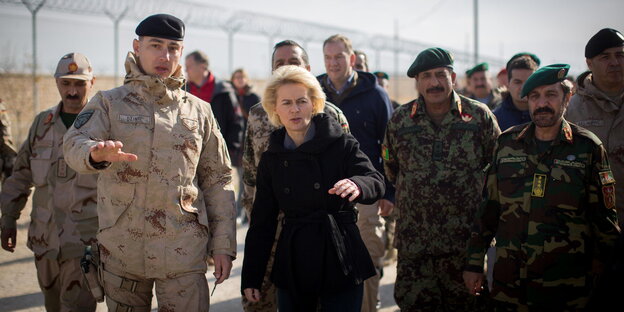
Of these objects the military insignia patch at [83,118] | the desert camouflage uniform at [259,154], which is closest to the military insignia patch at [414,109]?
the desert camouflage uniform at [259,154]

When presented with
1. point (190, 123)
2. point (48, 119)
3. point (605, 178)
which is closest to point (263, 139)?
point (190, 123)

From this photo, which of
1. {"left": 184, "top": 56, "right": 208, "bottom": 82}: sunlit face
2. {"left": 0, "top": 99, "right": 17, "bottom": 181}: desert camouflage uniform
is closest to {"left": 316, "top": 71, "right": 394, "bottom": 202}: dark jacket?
{"left": 184, "top": 56, "right": 208, "bottom": 82}: sunlit face

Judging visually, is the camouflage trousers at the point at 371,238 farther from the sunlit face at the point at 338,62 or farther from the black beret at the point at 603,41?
the black beret at the point at 603,41

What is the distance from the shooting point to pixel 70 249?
13.5 feet

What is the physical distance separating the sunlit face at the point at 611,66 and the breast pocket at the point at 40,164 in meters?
4.19

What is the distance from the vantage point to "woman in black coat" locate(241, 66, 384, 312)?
2953 mm

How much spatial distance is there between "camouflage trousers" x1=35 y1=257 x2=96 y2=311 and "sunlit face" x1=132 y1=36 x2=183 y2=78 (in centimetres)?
182

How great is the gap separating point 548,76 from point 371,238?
2.00 m

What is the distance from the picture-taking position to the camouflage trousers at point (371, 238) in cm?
458

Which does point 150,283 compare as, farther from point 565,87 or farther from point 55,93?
point 55,93

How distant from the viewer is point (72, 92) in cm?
436

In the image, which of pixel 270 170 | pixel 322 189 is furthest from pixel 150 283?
pixel 322 189

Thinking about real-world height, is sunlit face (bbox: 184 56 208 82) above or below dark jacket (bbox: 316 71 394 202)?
above

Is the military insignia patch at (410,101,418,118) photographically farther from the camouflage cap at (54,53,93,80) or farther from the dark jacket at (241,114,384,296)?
the camouflage cap at (54,53,93,80)
